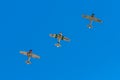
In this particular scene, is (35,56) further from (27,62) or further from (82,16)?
(82,16)

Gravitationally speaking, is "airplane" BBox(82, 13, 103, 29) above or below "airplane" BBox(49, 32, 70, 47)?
above

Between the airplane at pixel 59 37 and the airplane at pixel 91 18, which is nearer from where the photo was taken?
the airplane at pixel 59 37

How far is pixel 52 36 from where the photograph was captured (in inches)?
4648

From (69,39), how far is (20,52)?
35.9 feet

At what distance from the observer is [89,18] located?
119 metres

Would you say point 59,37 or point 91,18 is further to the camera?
point 91,18

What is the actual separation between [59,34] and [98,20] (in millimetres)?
8596

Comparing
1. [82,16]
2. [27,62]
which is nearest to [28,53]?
[27,62]

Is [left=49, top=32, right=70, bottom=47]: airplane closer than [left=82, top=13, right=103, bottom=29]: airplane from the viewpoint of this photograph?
Yes

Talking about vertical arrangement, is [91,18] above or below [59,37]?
above

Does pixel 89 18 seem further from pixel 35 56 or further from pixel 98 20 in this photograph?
pixel 35 56

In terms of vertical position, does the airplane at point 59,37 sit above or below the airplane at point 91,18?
below

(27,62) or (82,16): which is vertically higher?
(82,16)

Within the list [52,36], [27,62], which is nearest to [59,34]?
[52,36]
